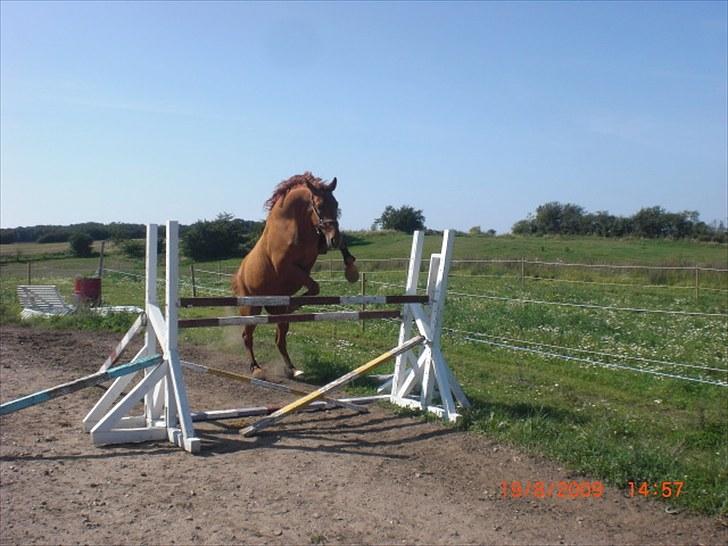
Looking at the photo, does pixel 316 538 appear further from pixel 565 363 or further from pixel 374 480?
pixel 565 363

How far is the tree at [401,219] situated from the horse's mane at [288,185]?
4310 cm

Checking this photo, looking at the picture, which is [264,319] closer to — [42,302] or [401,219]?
[42,302]

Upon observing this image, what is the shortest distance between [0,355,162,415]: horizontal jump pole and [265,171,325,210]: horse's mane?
8.78 feet

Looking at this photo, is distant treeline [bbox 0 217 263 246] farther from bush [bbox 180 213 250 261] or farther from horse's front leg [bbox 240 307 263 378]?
horse's front leg [bbox 240 307 263 378]

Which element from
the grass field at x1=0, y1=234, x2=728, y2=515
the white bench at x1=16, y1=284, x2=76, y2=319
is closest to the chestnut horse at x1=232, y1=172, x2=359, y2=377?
the grass field at x1=0, y1=234, x2=728, y2=515

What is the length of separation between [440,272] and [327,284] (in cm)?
1641

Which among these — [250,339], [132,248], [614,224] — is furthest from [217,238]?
[614,224]

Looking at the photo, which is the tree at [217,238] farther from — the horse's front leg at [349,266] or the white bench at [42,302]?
the horse's front leg at [349,266]

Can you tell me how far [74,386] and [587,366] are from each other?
6.67 m

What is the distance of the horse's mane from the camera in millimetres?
8250

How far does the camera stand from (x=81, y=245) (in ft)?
160

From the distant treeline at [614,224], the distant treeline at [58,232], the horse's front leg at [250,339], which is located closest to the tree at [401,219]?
the distant treeline at [58,232]

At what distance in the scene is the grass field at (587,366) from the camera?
18.6ft

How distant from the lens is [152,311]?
6953mm
